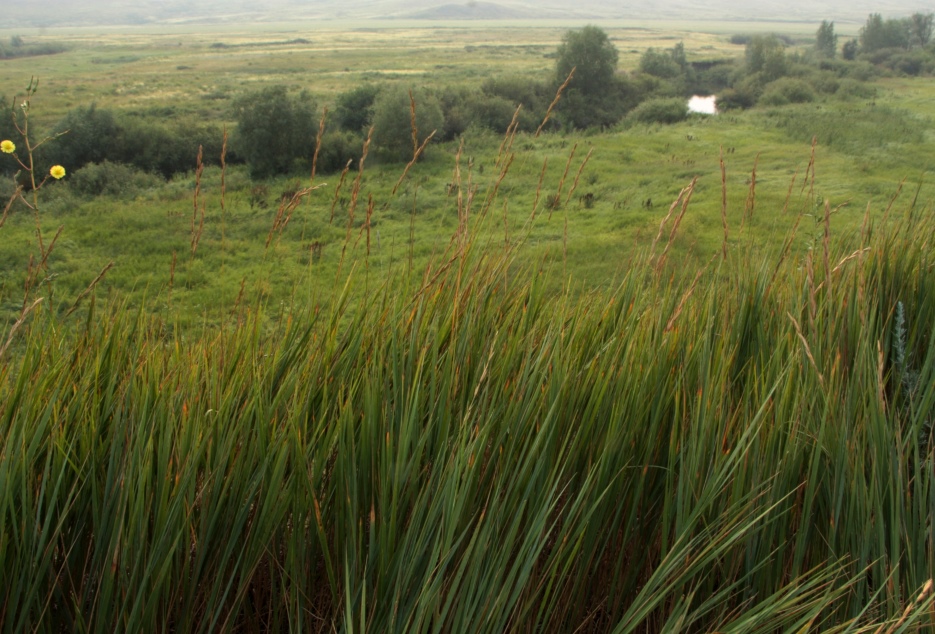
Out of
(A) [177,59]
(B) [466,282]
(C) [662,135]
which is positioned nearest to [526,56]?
(A) [177,59]

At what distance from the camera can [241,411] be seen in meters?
1.40

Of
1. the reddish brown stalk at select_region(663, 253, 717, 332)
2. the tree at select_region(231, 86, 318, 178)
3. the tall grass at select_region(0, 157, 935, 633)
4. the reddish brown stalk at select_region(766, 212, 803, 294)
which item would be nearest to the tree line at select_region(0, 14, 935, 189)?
the tree at select_region(231, 86, 318, 178)

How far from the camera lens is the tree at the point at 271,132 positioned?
23.5 meters

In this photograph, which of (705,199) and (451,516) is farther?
(705,199)

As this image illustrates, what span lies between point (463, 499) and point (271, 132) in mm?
24433

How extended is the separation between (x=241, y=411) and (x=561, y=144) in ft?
89.6

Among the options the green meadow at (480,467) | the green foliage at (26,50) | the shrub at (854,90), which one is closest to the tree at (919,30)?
the shrub at (854,90)

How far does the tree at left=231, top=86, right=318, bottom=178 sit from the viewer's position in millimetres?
23469

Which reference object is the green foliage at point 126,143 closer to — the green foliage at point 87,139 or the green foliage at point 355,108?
the green foliage at point 87,139

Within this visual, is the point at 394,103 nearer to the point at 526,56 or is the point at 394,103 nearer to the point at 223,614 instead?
the point at 223,614

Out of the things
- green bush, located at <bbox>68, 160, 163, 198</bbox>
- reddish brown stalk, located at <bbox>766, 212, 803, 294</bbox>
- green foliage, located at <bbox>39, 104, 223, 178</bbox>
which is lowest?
green bush, located at <bbox>68, 160, 163, 198</bbox>

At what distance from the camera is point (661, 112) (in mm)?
32969

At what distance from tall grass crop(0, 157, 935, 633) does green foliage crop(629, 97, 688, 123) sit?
33.1 m

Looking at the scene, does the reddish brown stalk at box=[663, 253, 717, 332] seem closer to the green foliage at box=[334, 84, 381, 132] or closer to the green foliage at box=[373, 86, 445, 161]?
the green foliage at box=[373, 86, 445, 161]
